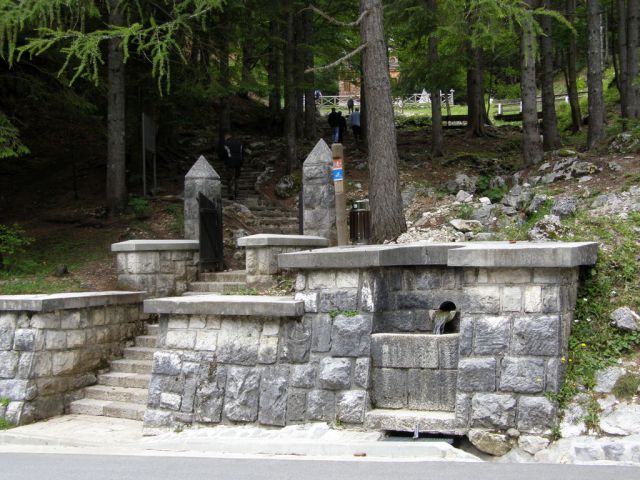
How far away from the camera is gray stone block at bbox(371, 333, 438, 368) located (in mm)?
8133

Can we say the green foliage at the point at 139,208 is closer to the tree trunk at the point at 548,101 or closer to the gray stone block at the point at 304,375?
the gray stone block at the point at 304,375

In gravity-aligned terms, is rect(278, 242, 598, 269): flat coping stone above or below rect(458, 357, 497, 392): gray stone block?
above

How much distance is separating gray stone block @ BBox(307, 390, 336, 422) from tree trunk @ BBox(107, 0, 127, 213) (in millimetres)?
10175

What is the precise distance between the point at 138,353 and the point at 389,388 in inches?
181

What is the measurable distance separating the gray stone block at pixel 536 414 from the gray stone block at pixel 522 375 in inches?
4.4

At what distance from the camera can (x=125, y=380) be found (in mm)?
10734

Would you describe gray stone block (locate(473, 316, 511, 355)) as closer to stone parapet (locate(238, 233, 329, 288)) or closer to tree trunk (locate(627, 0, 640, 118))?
stone parapet (locate(238, 233, 329, 288))

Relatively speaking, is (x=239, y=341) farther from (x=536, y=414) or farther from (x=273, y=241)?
(x=536, y=414)

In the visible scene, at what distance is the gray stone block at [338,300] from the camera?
8453mm

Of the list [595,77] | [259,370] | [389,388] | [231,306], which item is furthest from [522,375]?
[595,77]

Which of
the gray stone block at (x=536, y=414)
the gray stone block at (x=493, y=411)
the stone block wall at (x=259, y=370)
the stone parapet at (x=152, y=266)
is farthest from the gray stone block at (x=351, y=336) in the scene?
the stone parapet at (x=152, y=266)

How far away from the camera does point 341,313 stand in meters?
8.46

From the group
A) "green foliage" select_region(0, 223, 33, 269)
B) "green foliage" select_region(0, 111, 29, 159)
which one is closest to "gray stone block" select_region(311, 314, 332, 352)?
"green foliage" select_region(0, 223, 33, 269)

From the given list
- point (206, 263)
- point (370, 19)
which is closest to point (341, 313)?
point (206, 263)
